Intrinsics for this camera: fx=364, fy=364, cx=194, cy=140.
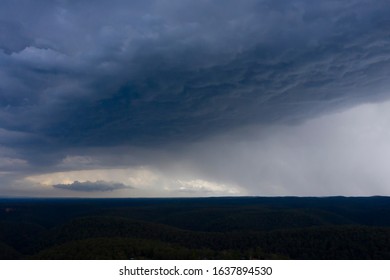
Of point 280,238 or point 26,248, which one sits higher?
point 280,238

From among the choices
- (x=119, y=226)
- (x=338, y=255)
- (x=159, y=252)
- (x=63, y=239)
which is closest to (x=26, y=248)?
(x=63, y=239)

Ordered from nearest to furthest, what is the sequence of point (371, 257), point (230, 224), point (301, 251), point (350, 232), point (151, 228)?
point (371, 257)
point (301, 251)
point (350, 232)
point (151, 228)
point (230, 224)

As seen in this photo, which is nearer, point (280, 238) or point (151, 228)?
point (280, 238)

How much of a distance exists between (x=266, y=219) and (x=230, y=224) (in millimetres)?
19646

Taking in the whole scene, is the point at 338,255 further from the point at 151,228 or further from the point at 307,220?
the point at 307,220

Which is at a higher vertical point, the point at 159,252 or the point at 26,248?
the point at 159,252

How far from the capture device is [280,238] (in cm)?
9675

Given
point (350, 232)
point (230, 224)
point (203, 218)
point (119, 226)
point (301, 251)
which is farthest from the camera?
point (203, 218)

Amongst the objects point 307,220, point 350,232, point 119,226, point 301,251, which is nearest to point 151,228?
point 119,226

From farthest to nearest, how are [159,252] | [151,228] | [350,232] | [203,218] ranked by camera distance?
[203,218] < [151,228] < [350,232] < [159,252]

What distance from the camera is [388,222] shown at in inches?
7259

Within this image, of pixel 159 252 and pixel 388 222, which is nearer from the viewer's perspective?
pixel 159 252

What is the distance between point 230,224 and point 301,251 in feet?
225

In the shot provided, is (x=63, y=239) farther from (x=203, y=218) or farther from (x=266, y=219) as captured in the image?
(x=266, y=219)
